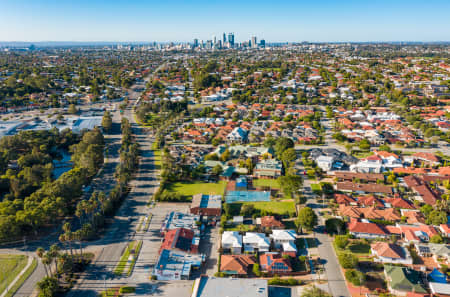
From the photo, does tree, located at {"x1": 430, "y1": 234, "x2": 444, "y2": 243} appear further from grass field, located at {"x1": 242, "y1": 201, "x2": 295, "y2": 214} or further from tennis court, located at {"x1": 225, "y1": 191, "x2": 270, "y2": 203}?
tennis court, located at {"x1": 225, "y1": 191, "x2": 270, "y2": 203}

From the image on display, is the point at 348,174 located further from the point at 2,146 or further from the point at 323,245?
the point at 2,146

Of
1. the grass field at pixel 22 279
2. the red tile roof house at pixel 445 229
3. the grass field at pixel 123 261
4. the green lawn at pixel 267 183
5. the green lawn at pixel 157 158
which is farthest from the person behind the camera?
the green lawn at pixel 157 158

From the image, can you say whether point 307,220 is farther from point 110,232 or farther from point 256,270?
point 110,232

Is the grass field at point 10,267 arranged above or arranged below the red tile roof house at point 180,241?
below

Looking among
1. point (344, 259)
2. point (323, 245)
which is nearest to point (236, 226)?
point (323, 245)

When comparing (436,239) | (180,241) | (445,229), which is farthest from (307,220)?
(445,229)

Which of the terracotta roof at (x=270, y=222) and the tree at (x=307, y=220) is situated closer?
the tree at (x=307, y=220)

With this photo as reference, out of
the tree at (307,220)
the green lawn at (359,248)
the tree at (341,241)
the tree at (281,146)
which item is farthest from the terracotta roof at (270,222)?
the tree at (281,146)

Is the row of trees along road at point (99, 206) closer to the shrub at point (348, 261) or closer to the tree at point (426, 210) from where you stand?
the shrub at point (348, 261)
